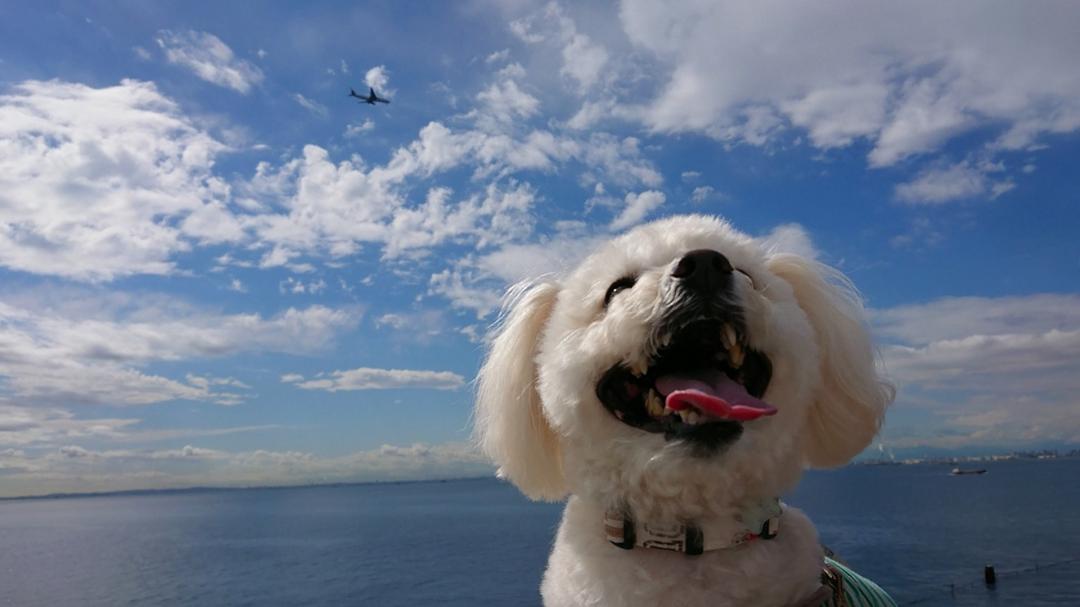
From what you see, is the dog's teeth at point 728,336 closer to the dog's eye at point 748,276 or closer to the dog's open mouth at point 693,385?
the dog's open mouth at point 693,385

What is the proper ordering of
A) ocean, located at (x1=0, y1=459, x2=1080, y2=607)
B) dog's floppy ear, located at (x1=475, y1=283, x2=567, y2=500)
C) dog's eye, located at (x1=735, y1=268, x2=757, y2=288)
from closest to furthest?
dog's eye, located at (x1=735, y1=268, x2=757, y2=288)
dog's floppy ear, located at (x1=475, y1=283, x2=567, y2=500)
ocean, located at (x1=0, y1=459, x2=1080, y2=607)

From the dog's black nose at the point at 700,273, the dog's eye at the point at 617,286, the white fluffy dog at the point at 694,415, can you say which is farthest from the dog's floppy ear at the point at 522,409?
the dog's black nose at the point at 700,273

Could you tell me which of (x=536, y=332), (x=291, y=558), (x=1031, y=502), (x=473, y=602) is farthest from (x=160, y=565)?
(x=1031, y=502)

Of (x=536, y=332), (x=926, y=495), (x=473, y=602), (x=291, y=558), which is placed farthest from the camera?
(x=926, y=495)

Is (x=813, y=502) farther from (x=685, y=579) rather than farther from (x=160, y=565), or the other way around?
(x=685, y=579)

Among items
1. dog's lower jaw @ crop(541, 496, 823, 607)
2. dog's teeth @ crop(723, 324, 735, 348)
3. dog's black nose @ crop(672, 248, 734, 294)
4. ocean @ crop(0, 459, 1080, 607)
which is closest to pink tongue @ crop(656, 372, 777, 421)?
dog's teeth @ crop(723, 324, 735, 348)

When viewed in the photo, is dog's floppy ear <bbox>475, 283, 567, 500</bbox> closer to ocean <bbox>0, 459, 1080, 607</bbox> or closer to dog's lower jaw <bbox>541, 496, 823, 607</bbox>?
dog's lower jaw <bbox>541, 496, 823, 607</bbox>

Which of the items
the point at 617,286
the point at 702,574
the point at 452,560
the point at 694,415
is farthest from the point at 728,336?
the point at 452,560
